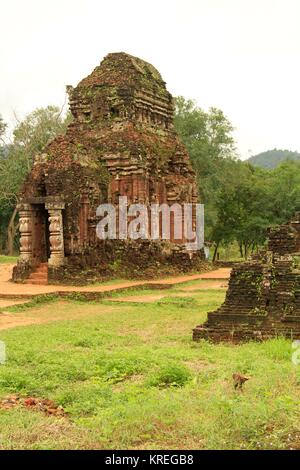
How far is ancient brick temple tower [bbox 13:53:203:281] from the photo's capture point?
66.1 feet

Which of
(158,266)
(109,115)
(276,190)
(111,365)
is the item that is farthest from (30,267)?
(276,190)

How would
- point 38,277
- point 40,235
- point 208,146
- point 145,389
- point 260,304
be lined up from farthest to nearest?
1. point 208,146
2. point 40,235
3. point 38,277
4. point 260,304
5. point 145,389

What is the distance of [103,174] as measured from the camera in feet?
70.9

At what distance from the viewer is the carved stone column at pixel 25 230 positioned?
20719 millimetres

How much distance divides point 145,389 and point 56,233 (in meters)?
13.5

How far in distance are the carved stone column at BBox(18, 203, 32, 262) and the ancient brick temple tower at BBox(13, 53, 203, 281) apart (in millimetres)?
33

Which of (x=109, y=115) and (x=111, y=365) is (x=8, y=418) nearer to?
(x=111, y=365)

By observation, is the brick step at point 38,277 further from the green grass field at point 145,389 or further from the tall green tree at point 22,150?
the tall green tree at point 22,150

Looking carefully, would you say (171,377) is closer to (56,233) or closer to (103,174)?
(56,233)

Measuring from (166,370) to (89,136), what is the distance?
53.9 ft

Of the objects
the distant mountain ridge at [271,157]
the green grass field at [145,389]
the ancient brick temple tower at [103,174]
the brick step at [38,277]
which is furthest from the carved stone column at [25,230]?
the distant mountain ridge at [271,157]

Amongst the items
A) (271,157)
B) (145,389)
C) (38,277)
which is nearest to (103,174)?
(38,277)

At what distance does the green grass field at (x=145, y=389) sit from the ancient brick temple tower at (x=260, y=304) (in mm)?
408

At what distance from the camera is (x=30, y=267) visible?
2081 centimetres
